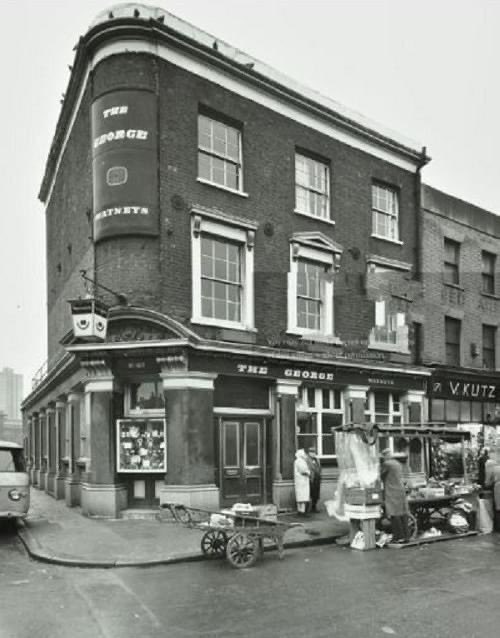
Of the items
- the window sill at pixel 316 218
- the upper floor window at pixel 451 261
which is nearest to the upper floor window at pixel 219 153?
the window sill at pixel 316 218

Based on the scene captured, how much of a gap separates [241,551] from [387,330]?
12.2m

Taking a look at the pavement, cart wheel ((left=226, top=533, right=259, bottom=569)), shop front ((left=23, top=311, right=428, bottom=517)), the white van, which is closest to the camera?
cart wheel ((left=226, top=533, right=259, bottom=569))

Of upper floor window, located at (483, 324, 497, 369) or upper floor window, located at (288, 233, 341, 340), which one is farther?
upper floor window, located at (483, 324, 497, 369)

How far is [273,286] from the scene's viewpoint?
18.5m

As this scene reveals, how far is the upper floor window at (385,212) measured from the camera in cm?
2212

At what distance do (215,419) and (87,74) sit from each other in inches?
361

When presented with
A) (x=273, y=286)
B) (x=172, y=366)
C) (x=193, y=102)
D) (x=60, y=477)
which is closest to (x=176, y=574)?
(x=172, y=366)

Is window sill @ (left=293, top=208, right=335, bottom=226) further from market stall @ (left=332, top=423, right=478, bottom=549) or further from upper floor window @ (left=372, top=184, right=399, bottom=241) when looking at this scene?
market stall @ (left=332, top=423, right=478, bottom=549)

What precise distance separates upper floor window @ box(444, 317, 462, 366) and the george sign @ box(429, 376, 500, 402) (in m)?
0.77

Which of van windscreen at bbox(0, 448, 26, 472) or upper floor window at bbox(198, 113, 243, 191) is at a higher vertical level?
upper floor window at bbox(198, 113, 243, 191)

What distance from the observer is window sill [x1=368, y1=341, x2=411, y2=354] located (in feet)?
69.6

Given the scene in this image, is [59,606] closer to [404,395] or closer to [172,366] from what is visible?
[172,366]

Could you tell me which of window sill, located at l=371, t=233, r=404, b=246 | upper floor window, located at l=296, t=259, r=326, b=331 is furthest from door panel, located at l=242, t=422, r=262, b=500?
window sill, located at l=371, t=233, r=404, b=246

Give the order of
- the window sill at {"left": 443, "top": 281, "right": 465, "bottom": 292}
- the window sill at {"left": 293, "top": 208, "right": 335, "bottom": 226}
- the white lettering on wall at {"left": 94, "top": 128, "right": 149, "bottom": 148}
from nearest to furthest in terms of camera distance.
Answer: the white lettering on wall at {"left": 94, "top": 128, "right": 149, "bottom": 148} < the window sill at {"left": 293, "top": 208, "right": 335, "bottom": 226} < the window sill at {"left": 443, "top": 281, "right": 465, "bottom": 292}
